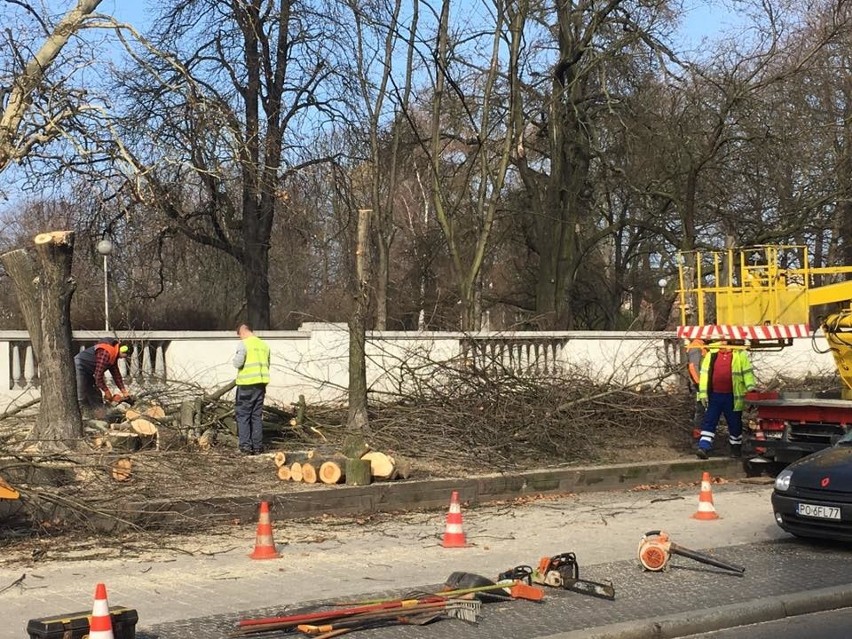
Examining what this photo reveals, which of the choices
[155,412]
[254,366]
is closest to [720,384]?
[254,366]

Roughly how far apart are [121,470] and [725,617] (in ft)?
20.2

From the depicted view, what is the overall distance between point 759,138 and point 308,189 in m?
10.1

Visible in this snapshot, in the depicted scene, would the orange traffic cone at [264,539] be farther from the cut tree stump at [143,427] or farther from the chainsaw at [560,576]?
the cut tree stump at [143,427]

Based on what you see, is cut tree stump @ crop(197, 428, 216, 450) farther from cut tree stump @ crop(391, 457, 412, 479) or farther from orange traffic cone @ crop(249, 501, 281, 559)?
orange traffic cone @ crop(249, 501, 281, 559)

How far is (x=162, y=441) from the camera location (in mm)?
13344

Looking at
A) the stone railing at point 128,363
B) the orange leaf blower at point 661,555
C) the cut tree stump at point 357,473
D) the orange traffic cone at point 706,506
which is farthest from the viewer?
the stone railing at point 128,363

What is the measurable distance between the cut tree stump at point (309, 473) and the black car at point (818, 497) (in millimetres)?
4956

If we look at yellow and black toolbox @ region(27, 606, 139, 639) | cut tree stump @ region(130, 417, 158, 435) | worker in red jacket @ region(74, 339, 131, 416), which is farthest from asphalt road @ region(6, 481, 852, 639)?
worker in red jacket @ region(74, 339, 131, 416)

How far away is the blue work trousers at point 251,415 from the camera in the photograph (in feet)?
45.2

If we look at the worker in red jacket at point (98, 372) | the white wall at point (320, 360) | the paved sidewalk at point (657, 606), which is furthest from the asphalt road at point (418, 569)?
the worker in red jacket at point (98, 372)

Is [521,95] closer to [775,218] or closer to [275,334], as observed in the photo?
[775,218]

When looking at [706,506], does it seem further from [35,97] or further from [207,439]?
[35,97]

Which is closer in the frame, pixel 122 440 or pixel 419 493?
pixel 419 493

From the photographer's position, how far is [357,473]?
39.0 feet
